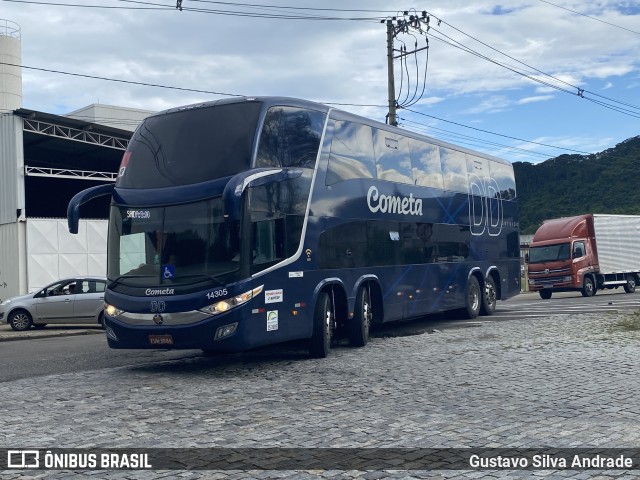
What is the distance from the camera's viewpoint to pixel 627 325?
1636 centimetres

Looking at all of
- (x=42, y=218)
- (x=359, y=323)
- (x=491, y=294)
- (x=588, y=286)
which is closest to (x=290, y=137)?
(x=359, y=323)

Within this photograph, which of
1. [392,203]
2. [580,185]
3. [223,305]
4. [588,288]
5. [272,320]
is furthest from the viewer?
[580,185]

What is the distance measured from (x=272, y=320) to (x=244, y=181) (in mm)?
2171

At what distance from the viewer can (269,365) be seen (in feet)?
41.2

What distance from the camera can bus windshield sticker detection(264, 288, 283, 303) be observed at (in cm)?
1167

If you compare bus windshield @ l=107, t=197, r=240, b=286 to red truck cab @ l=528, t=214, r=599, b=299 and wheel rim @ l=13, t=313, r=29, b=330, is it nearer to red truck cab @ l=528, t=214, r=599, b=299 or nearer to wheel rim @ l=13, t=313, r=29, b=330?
wheel rim @ l=13, t=313, r=29, b=330

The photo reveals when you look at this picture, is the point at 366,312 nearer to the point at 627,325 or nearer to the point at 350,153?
the point at 350,153

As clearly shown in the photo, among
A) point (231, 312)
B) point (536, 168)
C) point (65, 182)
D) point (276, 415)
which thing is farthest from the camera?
point (536, 168)

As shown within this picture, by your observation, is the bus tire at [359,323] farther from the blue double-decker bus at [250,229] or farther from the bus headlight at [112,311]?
the bus headlight at [112,311]

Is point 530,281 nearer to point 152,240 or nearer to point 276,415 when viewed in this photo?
point 152,240

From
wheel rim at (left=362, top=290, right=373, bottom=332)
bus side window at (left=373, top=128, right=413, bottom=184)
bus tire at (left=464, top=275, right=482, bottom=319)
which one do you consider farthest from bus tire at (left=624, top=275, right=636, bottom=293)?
wheel rim at (left=362, top=290, right=373, bottom=332)

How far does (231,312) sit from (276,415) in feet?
9.95

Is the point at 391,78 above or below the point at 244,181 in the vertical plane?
above

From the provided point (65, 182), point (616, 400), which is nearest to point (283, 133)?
point (616, 400)
